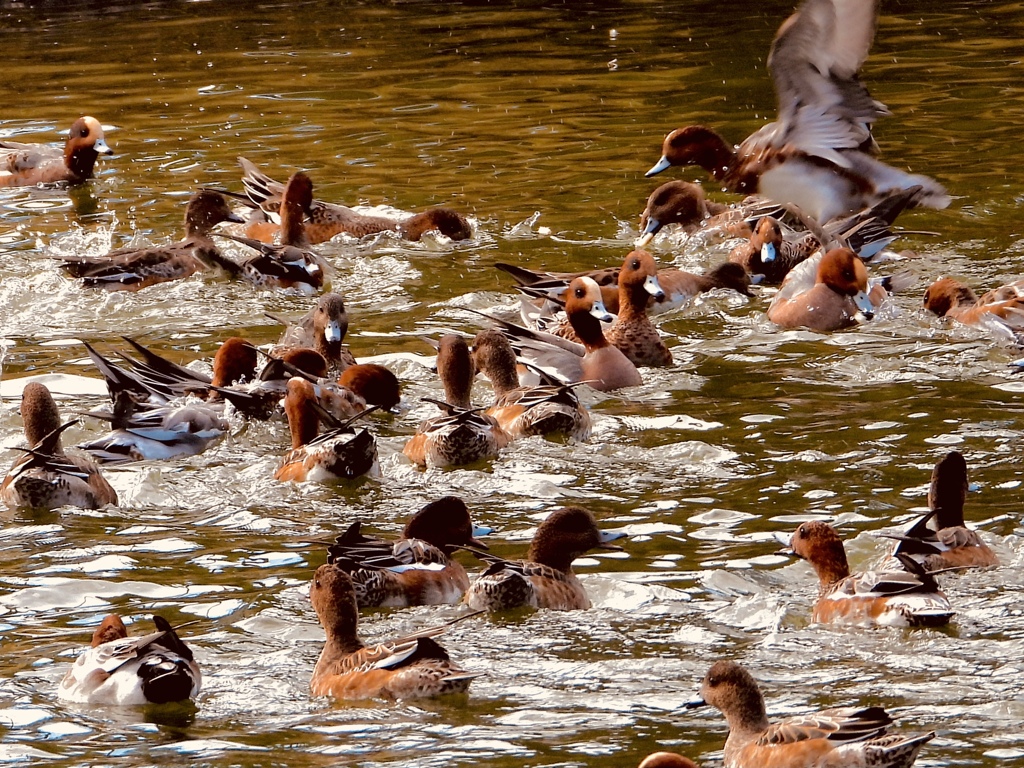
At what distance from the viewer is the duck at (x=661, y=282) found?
12430 millimetres

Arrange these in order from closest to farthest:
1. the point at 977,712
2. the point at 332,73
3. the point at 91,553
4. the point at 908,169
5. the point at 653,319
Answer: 1. the point at 977,712
2. the point at 91,553
3. the point at 653,319
4. the point at 908,169
5. the point at 332,73

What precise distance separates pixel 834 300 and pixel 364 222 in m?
4.67

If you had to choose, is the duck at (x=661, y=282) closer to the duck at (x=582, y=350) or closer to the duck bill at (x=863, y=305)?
the duck at (x=582, y=350)

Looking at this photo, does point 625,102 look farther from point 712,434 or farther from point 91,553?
point 91,553

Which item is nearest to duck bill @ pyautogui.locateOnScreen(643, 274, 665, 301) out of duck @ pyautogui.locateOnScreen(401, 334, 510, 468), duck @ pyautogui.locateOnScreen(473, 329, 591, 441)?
duck @ pyautogui.locateOnScreen(473, 329, 591, 441)

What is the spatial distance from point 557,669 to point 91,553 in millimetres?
2724

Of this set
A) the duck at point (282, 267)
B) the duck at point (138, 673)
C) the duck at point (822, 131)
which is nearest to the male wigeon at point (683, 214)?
the duck at point (822, 131)

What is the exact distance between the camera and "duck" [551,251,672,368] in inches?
452

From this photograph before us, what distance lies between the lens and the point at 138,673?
649 centimetres

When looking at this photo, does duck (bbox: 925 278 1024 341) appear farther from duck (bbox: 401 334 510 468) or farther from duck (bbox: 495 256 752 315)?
duck (bbox: 401 334 510 468)

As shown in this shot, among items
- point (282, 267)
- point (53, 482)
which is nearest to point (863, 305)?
point (282, 267)

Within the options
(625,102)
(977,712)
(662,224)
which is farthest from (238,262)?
(977,712)

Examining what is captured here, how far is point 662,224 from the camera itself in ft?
47.4

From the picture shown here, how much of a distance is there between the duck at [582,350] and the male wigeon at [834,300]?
5.02 feet
